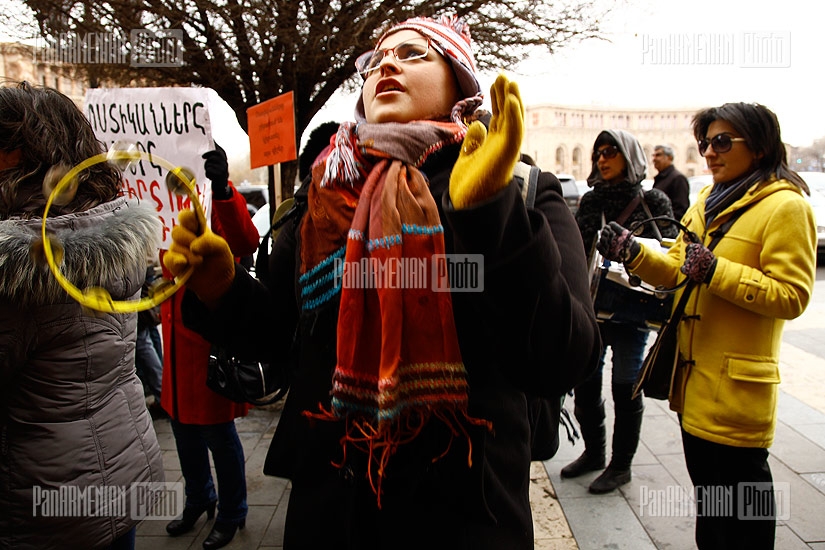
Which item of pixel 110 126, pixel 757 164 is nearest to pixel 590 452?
pixel 757 164

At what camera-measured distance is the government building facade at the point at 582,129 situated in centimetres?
4728

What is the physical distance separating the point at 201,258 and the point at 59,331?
0.77 metres

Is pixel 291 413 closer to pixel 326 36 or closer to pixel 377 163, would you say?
pixel 377 163

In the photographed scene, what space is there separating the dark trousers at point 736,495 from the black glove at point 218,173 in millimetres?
2348

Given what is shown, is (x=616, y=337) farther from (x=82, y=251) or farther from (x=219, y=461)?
(x=82, y=251)

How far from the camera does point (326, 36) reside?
17.2 feet

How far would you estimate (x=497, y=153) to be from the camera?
923 mm

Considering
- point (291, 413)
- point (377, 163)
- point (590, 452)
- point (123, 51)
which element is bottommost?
point (590, 452)

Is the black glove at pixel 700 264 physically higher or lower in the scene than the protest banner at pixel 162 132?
lower

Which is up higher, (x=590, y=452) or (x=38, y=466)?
(x=38, y=466)

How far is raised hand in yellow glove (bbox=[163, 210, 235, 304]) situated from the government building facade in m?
46.6

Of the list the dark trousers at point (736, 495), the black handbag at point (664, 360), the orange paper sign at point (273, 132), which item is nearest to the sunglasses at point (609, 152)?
the black handbag at point (664, 360)

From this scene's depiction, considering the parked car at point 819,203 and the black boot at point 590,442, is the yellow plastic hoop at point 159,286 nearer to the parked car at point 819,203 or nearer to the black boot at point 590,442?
the black boot at point 590,442

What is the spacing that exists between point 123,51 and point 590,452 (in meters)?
5.27
